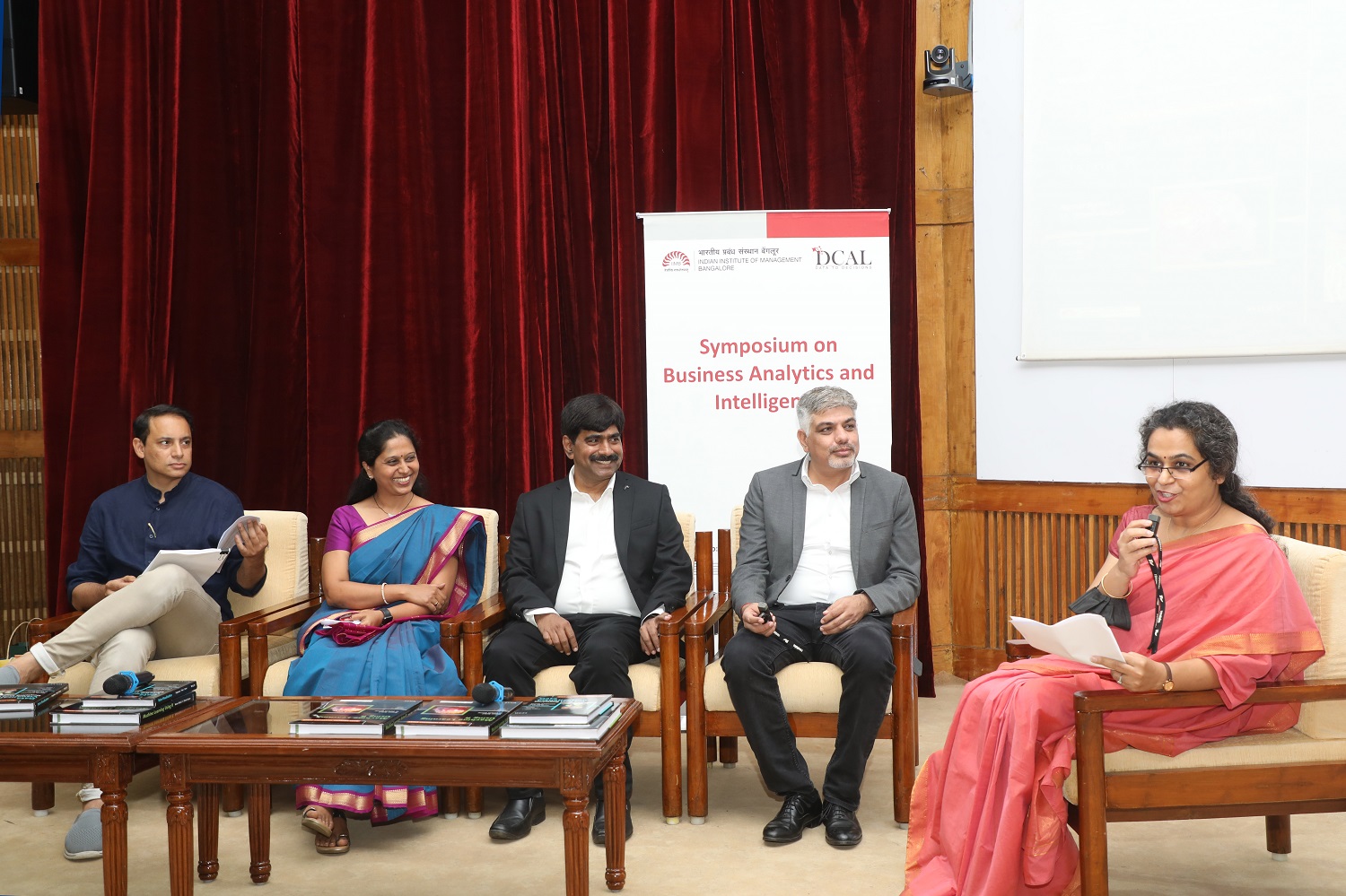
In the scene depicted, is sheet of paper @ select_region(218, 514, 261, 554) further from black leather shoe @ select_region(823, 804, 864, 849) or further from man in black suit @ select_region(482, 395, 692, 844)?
black leather shoe @ select_region(823, 804, 864, 849)

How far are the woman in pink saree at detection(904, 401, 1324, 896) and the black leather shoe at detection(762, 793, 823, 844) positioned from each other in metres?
0.49

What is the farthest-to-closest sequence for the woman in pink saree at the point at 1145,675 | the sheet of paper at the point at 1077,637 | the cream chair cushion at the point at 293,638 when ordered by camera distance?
the cream chair cushion at the point at 293,638, the woman in pink saree at the point at 1145,675, the sheet of paper at the point at 1077,637

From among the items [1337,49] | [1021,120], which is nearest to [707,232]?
[1021,120]

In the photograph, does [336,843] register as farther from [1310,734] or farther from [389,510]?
[1310,734]

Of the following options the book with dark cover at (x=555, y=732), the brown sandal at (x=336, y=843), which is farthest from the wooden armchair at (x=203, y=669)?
the book with dark cover at (x=555, y=732)

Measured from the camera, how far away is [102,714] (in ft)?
8.24

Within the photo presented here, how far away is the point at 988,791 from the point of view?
7.99 ft

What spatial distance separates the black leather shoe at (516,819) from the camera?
3.11m

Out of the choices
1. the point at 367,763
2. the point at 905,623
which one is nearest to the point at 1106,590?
the point at 905,623

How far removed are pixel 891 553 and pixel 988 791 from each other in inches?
43.0

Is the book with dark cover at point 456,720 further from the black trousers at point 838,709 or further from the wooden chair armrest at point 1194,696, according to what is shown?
the wooden chair armrest at point 1194,696

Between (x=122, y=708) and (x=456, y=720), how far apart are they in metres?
0.74

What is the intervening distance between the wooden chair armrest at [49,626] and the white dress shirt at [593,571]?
1406 millimetres

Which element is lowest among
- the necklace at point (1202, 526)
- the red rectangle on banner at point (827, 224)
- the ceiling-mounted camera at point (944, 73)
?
the necklace at point (1202, 526)
